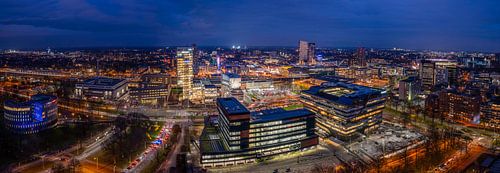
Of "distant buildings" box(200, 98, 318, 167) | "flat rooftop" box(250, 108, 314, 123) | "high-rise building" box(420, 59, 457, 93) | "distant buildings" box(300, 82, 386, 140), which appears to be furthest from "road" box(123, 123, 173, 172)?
"high-rise building" box(420, 59, 457, 93)

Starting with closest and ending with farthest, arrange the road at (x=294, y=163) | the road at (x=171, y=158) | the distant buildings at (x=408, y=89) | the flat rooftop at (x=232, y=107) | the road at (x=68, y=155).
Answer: the road at (x=294, y=163), the road at (x=68, y=155), the road at (x=171, y=158), the flat rooftop at (x=232, y=107), the distant buildings at (x=408, y=89)

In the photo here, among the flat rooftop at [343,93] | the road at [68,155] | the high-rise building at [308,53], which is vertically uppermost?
the high-rise building at [308,53]

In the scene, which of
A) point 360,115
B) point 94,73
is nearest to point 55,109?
point 360,115

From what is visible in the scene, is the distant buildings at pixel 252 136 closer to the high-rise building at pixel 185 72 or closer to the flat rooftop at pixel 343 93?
the flat rooftop at pixel 343 93

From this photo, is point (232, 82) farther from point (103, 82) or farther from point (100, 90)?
point (103, 82)

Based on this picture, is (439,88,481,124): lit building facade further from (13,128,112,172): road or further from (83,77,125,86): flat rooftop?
(83,77,125,86): flat rooftop

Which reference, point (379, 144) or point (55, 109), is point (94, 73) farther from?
point (379, 144)

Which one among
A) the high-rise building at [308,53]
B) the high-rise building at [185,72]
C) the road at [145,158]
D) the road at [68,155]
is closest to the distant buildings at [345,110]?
the road at [145,158]
